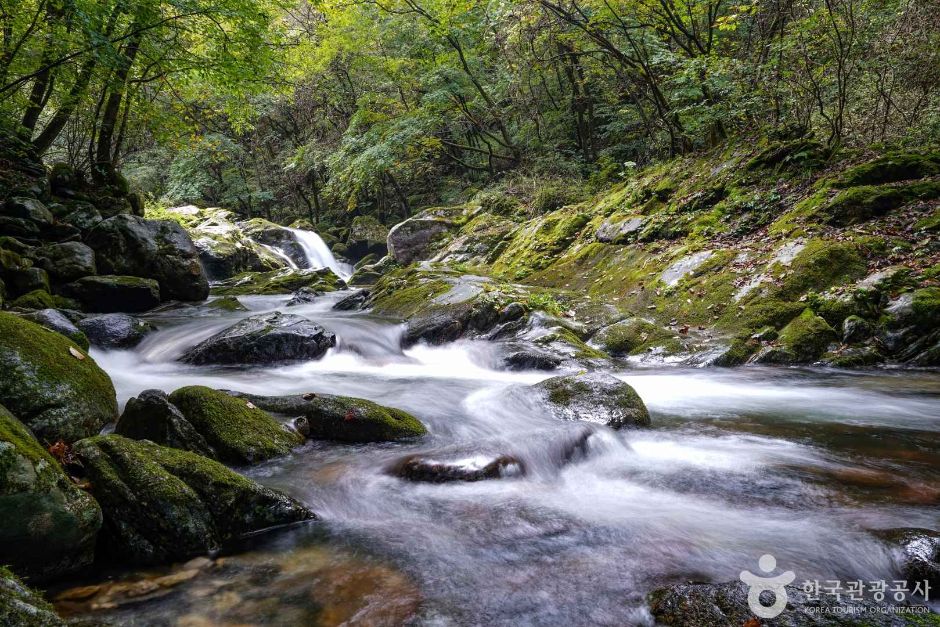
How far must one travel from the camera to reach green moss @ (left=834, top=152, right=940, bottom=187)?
8023 mm

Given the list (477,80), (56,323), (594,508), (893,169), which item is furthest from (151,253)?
(893,169)

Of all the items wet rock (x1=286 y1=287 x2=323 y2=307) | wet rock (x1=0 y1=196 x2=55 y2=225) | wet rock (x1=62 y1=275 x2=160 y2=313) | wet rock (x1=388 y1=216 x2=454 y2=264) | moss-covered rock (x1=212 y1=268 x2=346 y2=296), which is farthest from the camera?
wet rock (x1=388 y1=216 x2=454 y2=264)

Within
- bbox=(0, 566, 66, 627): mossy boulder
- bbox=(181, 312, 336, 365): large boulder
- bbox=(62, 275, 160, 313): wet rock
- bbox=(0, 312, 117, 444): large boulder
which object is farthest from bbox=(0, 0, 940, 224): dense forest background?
bbox=(0, 566, 66, 627): mossy boulder

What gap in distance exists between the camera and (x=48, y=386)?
369 centimetres

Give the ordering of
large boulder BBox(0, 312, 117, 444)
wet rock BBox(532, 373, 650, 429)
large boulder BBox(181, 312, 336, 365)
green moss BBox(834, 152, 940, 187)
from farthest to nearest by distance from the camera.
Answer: large boulder BBox(181, 312, 336, 365)
green moss BBox(834, 152, 940, 187)
wet rock BBox(532, 373, 650, 429)
large boulder BBox(0, 312, 117, 444)

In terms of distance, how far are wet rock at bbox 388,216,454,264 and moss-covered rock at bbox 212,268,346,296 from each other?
2.64 metres

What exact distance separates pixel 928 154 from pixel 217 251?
20309mm

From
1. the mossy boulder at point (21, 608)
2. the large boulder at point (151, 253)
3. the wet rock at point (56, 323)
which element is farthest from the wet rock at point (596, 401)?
the large boulder at point (151, 253)

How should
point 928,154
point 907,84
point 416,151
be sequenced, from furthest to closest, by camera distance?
point 416,151
point 907,84
point 928,154

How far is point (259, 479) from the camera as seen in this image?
3988 mm

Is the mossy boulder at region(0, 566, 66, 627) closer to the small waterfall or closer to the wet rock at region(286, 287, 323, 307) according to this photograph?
the wet rock at region(286, 287, 323, 307)

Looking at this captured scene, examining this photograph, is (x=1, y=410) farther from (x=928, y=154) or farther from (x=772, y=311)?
(x=928, y=154)

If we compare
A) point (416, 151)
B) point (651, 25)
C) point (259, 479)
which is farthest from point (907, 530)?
point (416, 151)

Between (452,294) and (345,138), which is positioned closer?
(452,294)
